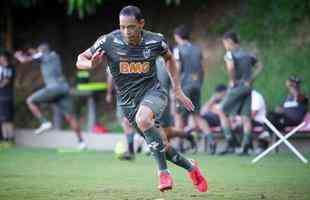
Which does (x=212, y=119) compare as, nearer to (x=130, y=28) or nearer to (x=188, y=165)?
(x=188, y=165)

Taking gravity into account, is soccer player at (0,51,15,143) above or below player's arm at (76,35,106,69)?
below

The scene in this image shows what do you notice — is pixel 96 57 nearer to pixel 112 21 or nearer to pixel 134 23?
→ pixel 134 23

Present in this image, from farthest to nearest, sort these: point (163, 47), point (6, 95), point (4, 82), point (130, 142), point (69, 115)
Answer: point (6, 95) < point (4, 82) < point (69, 115) < point (130, 142) < point (163, 47)

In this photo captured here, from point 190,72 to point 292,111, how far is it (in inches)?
95.6

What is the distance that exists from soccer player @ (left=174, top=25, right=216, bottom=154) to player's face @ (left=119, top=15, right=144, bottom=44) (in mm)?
7848

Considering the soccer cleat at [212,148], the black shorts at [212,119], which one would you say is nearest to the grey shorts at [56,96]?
the black shorts at [212,119]

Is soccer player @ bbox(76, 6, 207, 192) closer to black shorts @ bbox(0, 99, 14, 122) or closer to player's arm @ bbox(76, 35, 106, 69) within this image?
player's arm @ bbox(76, 35, 106, 69)

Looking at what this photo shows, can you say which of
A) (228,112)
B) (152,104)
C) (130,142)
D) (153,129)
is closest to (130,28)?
(152,104)

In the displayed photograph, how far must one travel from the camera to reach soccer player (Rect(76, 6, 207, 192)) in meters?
Answer: 11.1

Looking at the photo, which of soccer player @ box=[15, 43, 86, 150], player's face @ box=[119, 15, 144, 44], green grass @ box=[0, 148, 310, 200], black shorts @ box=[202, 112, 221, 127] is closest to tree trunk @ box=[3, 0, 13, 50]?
soccer player @ box=[15, 43, 86, 150]

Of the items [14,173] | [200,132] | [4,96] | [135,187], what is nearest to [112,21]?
[4,96]

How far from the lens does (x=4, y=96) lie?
23188 mm

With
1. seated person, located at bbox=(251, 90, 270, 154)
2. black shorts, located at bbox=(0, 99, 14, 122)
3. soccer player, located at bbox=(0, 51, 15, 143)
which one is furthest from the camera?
black shorts, located at bbox=(0, 99, 14, 122)

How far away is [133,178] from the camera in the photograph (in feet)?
44.3
